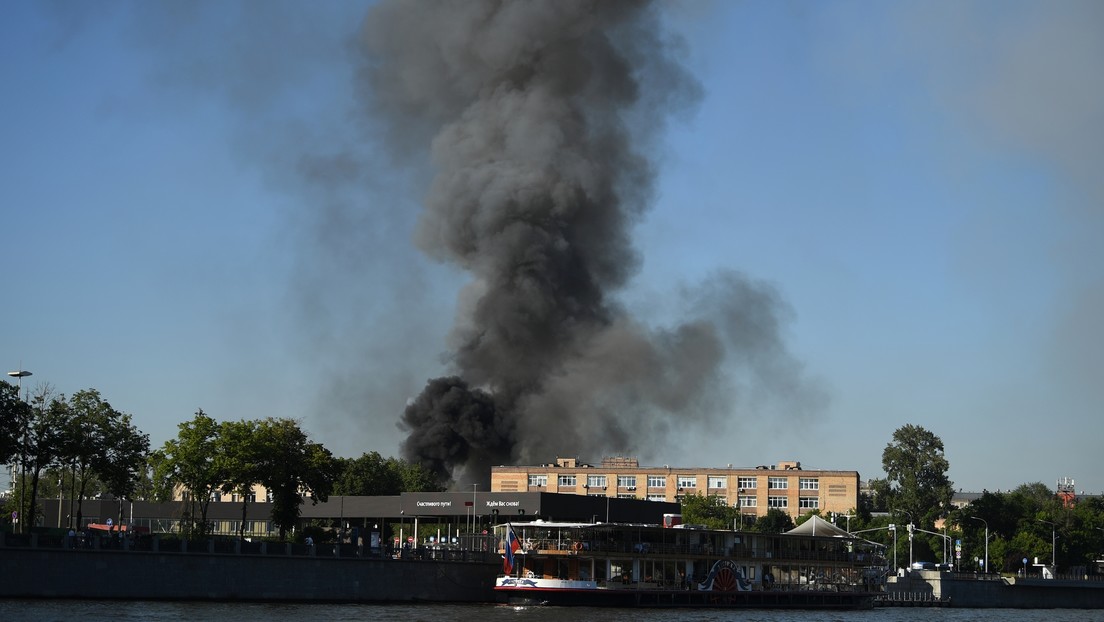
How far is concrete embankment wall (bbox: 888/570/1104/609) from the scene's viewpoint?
114812 mm

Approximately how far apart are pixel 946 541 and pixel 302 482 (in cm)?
7384

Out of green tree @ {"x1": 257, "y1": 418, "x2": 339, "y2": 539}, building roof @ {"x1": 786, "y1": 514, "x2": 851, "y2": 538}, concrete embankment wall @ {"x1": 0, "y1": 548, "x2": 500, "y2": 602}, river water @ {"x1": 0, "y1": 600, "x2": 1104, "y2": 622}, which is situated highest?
green tree @ {"x1": 257, "y1": 418, "x2": 339, "y2": 539}

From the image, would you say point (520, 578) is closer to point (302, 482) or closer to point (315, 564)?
point (315, 564)

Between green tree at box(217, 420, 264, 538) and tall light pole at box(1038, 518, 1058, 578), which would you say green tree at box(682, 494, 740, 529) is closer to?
tall light pole at box(1038, 518, 1058, 578)

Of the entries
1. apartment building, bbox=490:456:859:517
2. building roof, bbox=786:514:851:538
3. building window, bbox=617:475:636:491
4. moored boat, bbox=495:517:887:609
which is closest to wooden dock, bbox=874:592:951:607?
moored boat, bbox=495:517:887:609

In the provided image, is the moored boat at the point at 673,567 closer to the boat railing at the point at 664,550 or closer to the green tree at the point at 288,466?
the boat railing at the point at 664,550

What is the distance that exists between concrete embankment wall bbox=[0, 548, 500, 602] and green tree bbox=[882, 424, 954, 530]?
6873 centimetres

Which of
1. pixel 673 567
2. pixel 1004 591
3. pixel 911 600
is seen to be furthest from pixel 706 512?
pixel 673 567

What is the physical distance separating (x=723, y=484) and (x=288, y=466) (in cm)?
7456

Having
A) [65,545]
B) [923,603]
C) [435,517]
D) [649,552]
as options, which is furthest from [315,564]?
[923,603]

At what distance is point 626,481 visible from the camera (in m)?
152

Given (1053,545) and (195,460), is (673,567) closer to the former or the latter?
(195,460)

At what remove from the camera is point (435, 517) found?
114562 mm

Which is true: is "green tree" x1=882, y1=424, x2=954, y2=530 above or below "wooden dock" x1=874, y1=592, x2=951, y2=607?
above
